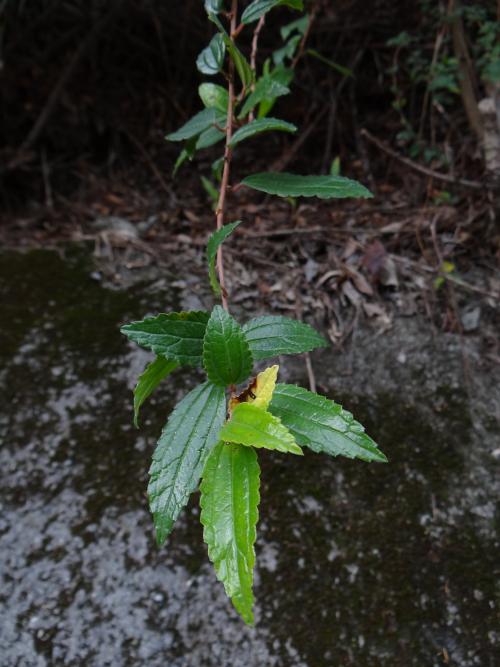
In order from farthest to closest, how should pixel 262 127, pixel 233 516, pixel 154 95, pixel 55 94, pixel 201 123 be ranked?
pixel 154 95 → pixel 55 94 → pixel 201 123 → pixel 262 127 → pixel 233 516

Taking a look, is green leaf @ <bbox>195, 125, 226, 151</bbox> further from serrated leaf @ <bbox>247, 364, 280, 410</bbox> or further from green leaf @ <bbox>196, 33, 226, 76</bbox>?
serrated leaf @ <bbox>247, 364, 280, 410</bbox>

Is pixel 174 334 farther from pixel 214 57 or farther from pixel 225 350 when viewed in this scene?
pixel 214 57

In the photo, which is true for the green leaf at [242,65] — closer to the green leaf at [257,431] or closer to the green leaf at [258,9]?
the green leaf at [258,9]

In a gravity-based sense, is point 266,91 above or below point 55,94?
above

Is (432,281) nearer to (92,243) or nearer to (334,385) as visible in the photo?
(334,385)

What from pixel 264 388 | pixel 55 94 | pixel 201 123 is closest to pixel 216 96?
pixel 201 123
